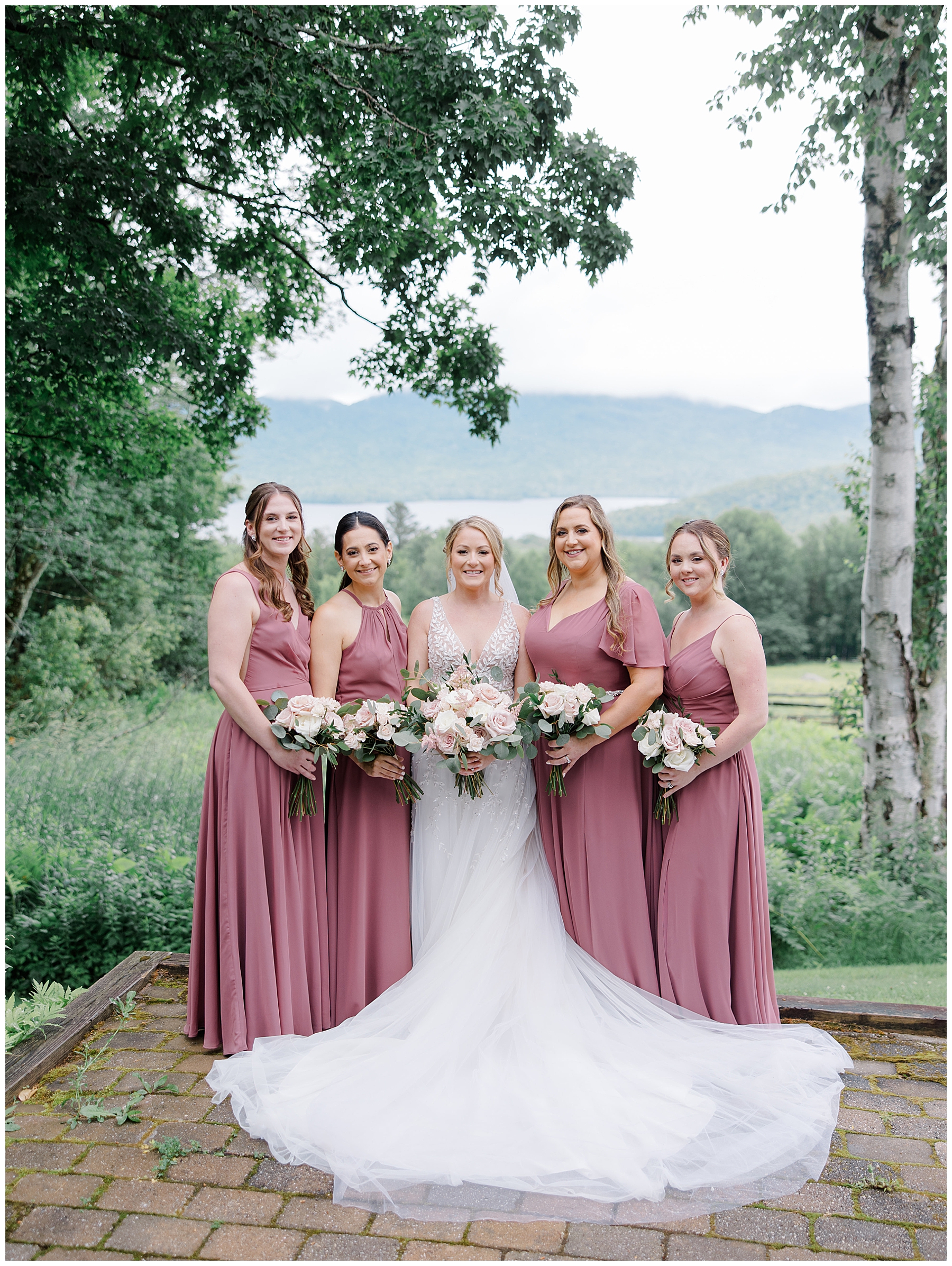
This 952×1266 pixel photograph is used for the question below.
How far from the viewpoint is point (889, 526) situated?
24.2 ft

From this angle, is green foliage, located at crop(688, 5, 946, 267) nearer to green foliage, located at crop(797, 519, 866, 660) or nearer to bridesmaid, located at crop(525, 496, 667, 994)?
bridesmaid, located at crop(525, 496, 667, 994)

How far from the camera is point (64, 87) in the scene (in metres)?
7.45

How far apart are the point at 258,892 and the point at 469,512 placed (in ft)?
104

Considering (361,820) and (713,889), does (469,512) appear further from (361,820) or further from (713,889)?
(713,889)

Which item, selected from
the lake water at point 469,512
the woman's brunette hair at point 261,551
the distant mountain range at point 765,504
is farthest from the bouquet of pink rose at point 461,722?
the distant mountain range at point 765,504

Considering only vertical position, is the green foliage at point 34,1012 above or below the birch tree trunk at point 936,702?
below

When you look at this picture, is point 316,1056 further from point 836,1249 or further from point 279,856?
point 836,1249

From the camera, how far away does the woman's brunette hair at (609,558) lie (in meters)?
4.14

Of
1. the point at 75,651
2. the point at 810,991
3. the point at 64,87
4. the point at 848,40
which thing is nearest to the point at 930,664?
the point at 810,991

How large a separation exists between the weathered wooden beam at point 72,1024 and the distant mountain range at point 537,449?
30.5m

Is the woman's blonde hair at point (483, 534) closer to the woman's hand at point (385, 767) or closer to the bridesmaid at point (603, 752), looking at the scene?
the bridesmaid at point (603, 752)

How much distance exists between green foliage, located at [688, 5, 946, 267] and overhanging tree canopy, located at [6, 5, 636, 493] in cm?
153

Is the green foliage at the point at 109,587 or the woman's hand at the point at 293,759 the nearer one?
the woman's hand at the point at 293,759

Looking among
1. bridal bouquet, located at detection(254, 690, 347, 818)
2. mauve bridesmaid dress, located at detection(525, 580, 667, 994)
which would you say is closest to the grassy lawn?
mauve bridesmaid dress, located at detection(525, 580, 667, 994)
